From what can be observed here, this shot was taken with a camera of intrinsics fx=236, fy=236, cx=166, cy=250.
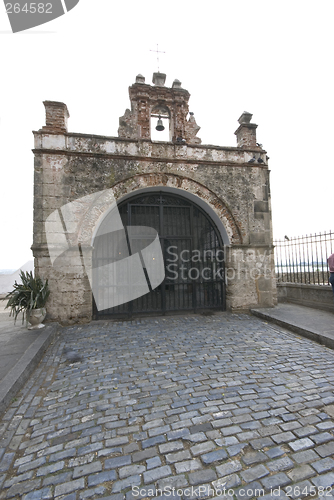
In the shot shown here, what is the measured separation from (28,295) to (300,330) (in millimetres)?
5714

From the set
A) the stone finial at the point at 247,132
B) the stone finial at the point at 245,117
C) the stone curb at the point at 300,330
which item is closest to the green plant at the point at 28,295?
the stone curb at the point at 300,330

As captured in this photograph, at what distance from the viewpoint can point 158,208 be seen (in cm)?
688

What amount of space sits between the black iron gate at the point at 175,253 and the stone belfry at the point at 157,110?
183 centimetres

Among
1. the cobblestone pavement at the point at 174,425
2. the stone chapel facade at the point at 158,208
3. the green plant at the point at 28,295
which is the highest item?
the stone chapel facade at the point at 158,208

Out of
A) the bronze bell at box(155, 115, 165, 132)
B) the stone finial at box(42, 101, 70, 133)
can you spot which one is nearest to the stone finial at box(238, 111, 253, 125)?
the bronze bell at box(155, 115, 165, 132)

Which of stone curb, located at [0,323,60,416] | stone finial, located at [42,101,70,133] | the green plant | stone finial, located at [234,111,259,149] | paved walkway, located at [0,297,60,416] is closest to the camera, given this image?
stone curb, located at [0,323,60,416]

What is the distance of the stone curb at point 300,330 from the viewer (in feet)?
13.3

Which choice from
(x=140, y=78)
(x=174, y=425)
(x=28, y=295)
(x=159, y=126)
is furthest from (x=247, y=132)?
(x=174, y=425)

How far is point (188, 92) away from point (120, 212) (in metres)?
4.10

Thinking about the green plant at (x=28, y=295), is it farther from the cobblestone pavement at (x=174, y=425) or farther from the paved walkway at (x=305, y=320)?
the paved walkway at (x=305, y=320)

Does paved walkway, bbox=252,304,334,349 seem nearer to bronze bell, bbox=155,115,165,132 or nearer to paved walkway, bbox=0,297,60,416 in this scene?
paved walkway, bbox=0,297,60,416

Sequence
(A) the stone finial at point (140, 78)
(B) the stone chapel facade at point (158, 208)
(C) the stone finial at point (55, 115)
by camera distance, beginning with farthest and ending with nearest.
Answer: (A) the stone finial at point (140, 78), (C) the stone finial at point (55, 115), (B) the stone chapel facade at point (158, 208)

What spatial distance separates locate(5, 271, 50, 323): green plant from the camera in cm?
504

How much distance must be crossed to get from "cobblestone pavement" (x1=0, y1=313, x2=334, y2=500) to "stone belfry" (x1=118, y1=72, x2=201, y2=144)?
5.71 m
